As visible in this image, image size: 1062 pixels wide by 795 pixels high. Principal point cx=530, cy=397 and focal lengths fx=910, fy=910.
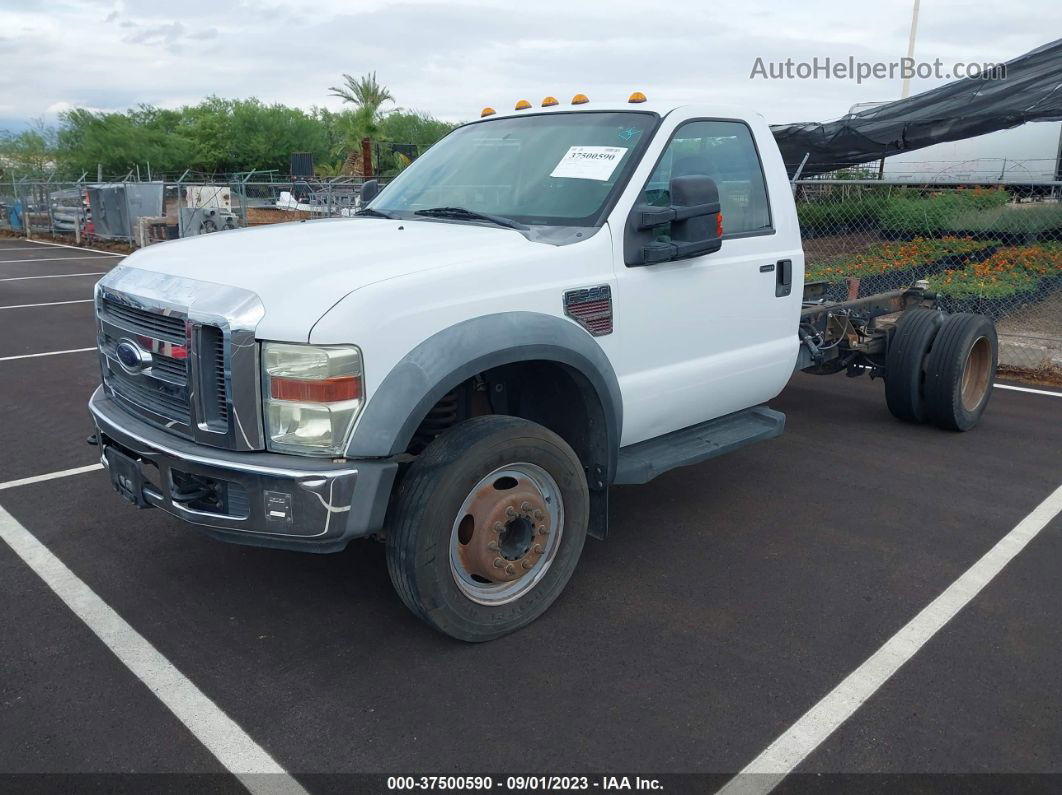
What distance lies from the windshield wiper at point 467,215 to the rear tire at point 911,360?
11.6 feet

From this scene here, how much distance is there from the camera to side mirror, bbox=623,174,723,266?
388cm

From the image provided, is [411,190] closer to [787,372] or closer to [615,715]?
[787,372]

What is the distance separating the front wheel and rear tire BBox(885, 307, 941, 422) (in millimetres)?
3490

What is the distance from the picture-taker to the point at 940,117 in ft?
44.9

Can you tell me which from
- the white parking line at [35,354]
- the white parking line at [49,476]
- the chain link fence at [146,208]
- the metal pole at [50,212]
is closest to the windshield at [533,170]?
the white parking line at [49,476]

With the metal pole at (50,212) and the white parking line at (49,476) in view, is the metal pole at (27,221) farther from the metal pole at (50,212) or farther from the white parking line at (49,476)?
the white parking line at (49,476)

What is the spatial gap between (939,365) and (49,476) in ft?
19.0

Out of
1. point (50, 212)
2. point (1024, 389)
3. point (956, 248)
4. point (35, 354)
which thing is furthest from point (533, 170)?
point (50, 212)

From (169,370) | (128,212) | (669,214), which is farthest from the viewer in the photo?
(128,212)

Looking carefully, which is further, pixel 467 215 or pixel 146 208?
pixel 146 208

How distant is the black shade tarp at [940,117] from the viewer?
12852 millimetres

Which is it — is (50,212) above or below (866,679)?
above

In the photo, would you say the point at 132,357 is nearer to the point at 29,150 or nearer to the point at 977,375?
the point at 977,375

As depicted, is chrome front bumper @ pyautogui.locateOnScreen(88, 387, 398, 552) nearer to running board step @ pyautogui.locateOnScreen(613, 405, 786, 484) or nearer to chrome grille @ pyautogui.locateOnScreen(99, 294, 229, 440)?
chrome grille @ pyautogui.locateOnScreen(99, 294, 229, 440)
